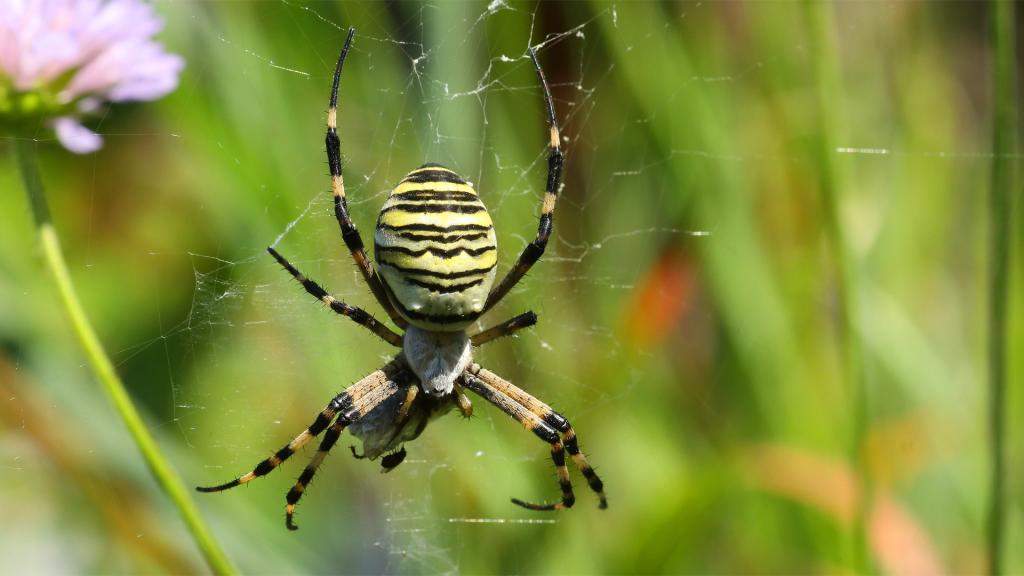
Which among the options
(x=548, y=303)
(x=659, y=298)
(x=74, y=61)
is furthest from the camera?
(x=548, y=303)

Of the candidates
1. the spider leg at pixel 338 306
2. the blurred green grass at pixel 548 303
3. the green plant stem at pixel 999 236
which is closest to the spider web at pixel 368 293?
the blurred green grass at pixel 548 303

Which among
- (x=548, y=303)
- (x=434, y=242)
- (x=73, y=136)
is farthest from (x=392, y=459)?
(x=73, y=136)

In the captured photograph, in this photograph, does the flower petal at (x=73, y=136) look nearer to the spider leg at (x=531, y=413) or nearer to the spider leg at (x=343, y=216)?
the spider leg at (x=343, y=216)

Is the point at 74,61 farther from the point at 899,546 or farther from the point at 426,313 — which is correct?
the point at 899,546

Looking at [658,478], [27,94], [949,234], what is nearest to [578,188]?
[658,478]

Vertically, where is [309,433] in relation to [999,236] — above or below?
below

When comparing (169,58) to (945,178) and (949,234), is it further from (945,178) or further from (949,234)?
(949,234)
